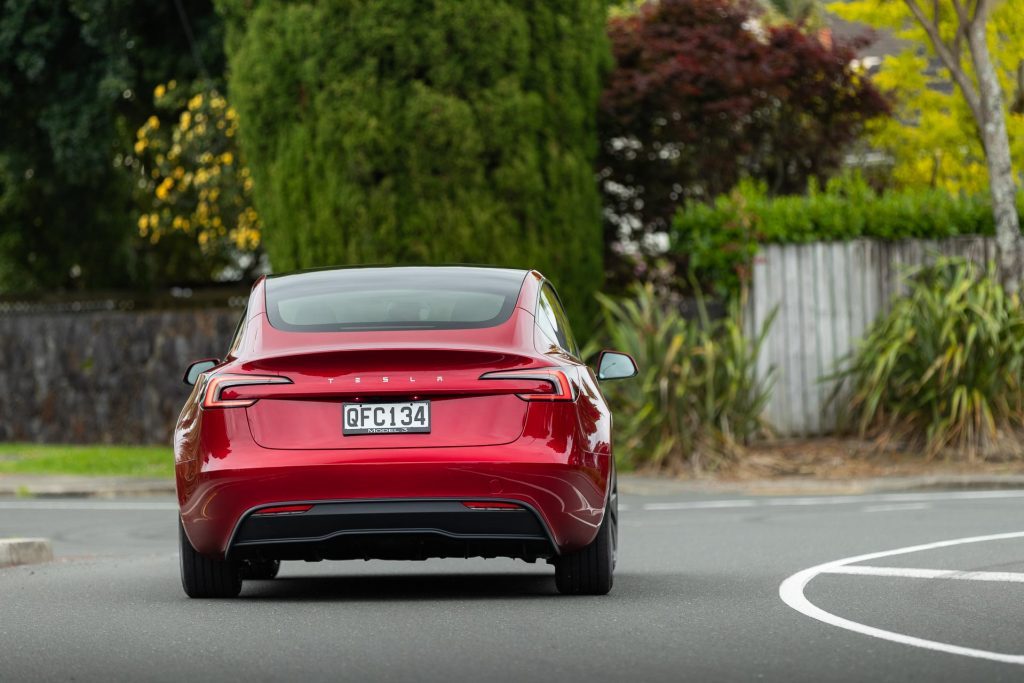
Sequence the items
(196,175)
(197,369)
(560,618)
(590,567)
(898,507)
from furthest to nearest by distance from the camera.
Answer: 1. (196,175)
2. (898,507)
3. (197,369)
4. (590,567)
5. (560,618)

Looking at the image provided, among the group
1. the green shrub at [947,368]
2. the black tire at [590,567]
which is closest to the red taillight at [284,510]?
the black tire at [590,567]

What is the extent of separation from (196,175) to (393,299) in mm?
23995

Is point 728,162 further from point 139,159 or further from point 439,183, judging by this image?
point 139,159

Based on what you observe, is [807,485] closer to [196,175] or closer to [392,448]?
[392,448]

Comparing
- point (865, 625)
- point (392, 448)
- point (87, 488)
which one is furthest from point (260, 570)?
point (87, 488)

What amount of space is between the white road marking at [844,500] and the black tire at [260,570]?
639cm

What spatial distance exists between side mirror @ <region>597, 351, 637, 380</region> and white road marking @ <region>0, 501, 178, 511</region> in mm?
9018

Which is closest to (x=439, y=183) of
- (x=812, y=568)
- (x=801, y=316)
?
(x=801, y=316)

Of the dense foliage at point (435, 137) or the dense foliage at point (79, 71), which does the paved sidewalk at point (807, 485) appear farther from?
the dense foliage at point (79, 71)

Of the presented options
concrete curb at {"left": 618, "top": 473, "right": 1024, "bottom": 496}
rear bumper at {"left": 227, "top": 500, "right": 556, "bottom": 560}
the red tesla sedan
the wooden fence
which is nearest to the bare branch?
the wooden fence

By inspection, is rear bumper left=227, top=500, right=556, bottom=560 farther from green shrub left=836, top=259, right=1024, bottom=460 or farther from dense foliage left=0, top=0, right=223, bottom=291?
dense foliage left=0, top=0, right=223, bottom=291

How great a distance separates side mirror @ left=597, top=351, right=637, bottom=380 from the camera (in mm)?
9016

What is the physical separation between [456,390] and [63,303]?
74.9 ft

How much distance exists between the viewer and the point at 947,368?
61.0 ft
